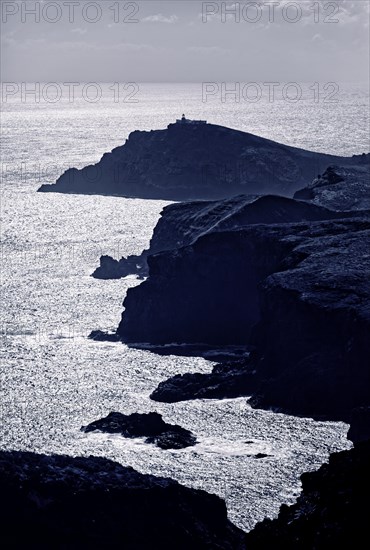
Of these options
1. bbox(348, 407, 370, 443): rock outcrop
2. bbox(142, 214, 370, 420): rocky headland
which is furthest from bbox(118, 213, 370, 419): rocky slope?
bbox(348, 407, 370, 443): rock outcrop

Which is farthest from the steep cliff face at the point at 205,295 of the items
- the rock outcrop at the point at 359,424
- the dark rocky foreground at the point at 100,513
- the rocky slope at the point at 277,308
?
the dark rocky foreground at the point at 100,513

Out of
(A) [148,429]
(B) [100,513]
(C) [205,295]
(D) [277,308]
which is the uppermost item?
(D) [277,308]

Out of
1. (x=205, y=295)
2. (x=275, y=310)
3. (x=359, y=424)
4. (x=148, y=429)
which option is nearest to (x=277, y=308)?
(x=275, y=310)

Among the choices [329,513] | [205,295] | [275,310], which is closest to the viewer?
[329,513]

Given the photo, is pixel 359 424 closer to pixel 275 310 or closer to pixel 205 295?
pixel 275 310

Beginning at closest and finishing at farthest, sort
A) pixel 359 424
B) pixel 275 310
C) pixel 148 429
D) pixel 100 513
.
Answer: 1. pixel 100 513
2. pixel 359 424
3. pixel 148 429
4. pixel 275 310

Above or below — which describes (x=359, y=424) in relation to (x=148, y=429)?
above

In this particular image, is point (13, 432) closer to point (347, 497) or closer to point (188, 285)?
point (188, 285)
